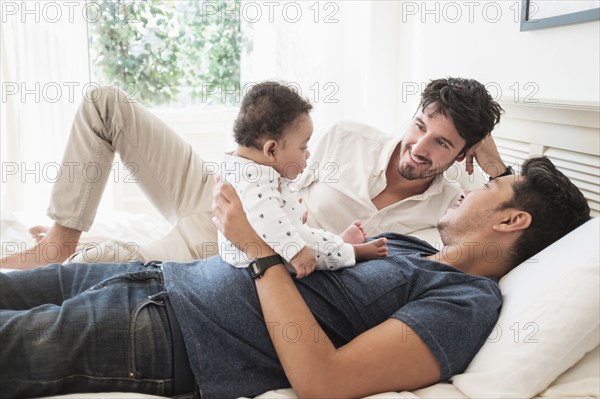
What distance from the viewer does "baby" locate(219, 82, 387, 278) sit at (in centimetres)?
132

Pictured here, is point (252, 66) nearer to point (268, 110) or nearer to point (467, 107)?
point (467, 107)

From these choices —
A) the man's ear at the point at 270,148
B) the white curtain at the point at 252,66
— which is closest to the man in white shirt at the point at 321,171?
the man's ear at the point at 270,148

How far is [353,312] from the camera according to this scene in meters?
1.30

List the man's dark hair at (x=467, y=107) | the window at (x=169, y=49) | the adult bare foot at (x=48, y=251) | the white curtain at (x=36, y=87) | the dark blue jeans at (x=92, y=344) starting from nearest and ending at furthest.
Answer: the dark blue jeans at (x=92, y=344)
the adult bare foot at (x=48, y=251)
the man's dark hair at (x=467, y=107)
the white curtain at (x=36, y=87)
the window at (x=169, y=49)

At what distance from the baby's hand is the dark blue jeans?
0.96 feet

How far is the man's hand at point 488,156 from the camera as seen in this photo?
6.52 feet

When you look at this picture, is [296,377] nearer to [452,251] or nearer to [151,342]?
[151,342]

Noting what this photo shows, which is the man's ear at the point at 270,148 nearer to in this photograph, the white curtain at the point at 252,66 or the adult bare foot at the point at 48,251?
the adult bare foot at the point at 48,251

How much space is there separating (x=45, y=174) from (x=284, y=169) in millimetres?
2775

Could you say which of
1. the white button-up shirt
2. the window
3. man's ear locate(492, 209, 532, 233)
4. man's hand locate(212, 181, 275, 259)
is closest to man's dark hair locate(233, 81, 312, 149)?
man's hand locate(212, 181, 275, 259)

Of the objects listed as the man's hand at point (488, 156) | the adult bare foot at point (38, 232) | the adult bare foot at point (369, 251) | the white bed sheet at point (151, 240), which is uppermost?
the man's hand at point (488, 156)

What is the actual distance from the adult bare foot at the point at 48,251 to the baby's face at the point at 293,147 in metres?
0.91

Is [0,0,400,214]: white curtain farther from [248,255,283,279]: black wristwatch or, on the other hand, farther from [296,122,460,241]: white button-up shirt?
[248,255,283,279]: black wristwatch

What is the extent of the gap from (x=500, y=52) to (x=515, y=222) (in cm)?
119
